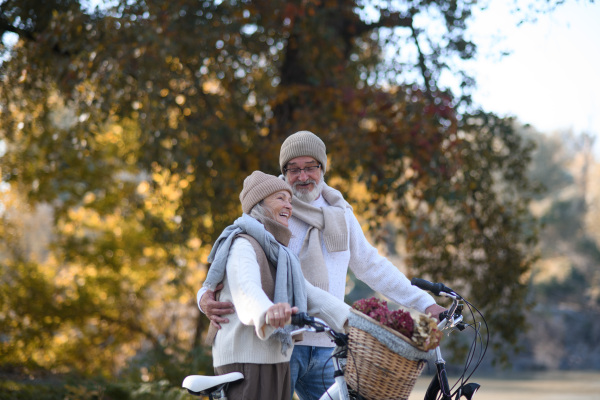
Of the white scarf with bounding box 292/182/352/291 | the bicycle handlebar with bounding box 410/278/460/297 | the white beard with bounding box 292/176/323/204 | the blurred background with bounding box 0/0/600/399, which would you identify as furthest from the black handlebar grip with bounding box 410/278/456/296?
the blurred background with bounding box 0/0/600/399

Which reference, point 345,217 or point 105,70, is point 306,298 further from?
point 105,70

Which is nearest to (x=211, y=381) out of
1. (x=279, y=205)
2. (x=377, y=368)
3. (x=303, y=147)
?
(x=377, y=368)

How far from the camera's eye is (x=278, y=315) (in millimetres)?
2434

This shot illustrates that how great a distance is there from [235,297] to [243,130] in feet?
19.2

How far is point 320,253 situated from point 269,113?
18.1ft

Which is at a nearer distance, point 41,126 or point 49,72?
point 49,72

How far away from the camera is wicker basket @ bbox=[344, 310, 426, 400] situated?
2.47 metres

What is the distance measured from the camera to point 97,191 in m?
11.5

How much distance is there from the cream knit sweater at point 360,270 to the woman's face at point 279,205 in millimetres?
363

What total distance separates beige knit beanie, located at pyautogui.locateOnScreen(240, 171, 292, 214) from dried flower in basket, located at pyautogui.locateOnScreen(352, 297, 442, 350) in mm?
664

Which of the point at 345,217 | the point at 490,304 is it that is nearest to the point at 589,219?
the point at 490,304

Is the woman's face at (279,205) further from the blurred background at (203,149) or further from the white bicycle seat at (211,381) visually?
the blurred background at (203,149)

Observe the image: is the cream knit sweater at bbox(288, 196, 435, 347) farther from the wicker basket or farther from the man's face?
the wicker basket

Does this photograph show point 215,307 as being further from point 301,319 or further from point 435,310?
Answer: point 435,310
